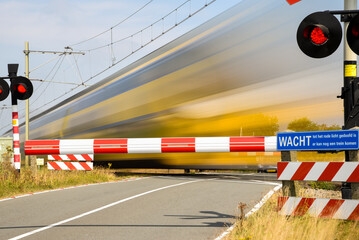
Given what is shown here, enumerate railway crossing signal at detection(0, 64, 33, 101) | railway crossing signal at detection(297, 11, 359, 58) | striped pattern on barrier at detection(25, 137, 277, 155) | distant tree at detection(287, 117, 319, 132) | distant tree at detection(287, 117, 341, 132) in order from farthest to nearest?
striped pattern on barrier at detection(25, 137, 277, 155)
railway crossing signal at detection(0, 64, 33, 101)
distant tree at detection(287, 117, 319, 132)
distant tree at detection(287, 117, 341, 132)
railway crossing signal at detection(297, 11, 359, 58)

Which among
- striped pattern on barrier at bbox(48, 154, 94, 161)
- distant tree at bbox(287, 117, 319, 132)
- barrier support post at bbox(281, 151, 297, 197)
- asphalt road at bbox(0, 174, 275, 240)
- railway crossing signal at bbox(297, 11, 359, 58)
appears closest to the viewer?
railway crossing signal at bbox(297, 11, 359, 58)

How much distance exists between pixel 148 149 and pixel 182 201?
24.6 feet

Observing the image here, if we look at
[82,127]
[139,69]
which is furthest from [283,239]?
[82,127]

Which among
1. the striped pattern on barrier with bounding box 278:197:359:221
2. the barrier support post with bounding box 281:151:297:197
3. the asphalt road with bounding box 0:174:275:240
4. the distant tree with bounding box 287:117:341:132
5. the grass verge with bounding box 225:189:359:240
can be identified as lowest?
the asphalt road with bounding box 0:174:275:240

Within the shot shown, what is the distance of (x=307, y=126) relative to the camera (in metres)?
15.2

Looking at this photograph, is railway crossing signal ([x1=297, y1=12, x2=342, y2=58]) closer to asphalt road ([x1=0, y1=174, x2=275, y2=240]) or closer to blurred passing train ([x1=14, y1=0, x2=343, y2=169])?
asphalt road ([x1=0, y1=174, x2=275, y2=240])

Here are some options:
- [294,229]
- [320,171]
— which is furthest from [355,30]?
[294,229]

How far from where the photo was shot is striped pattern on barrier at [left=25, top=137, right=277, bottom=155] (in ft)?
58.6

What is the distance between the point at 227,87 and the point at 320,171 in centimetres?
1065

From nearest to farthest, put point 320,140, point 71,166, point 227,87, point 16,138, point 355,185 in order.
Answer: point 355,185, point 320,140, point 16,138, point 227,87, point 71,166

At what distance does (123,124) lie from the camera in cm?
2306

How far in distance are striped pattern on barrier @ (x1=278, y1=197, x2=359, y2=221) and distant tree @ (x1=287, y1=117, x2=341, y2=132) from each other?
7.54 meters

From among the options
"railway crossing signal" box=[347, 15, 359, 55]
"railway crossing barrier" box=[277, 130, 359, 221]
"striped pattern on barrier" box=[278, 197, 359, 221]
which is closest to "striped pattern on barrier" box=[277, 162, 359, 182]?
"railway crossing barrier" box=[277, 130, 359, 221]

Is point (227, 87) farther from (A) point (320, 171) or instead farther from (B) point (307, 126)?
(A) point (320, 171)
